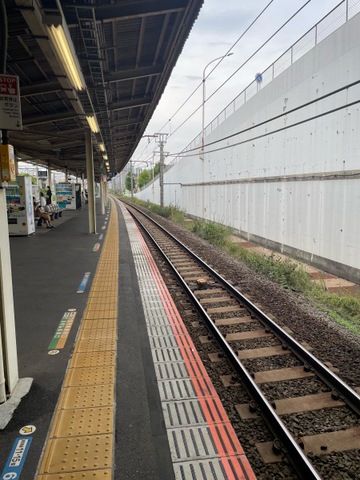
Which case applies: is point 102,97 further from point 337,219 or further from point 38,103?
point 337,219

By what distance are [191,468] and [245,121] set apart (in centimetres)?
1566

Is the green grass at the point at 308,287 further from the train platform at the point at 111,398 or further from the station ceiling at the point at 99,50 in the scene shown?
the station ceiling at the point at 99,50

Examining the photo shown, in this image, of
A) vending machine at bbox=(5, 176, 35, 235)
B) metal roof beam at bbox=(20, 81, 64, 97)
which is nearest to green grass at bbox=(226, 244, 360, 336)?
metal roof beam at bbox=(20, 81, 64, 97)

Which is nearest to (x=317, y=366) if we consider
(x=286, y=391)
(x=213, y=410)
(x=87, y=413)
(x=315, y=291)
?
(x=286, y=391)

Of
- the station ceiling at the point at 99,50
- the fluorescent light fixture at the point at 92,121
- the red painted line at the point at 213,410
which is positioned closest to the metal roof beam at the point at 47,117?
the station ceiling at the point at 99,50

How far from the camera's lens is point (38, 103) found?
10.9 m

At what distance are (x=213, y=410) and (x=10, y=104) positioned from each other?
11.4 feet

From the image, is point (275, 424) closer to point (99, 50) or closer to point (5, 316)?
point (5, 316)

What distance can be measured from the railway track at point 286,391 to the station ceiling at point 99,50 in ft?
15.3

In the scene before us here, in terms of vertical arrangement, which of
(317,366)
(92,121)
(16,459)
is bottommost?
(317,366)

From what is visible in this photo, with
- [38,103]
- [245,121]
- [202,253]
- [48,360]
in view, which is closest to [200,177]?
[245,121]

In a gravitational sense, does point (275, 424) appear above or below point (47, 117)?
below

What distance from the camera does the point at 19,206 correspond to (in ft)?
45.0

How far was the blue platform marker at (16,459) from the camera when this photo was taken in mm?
2516
